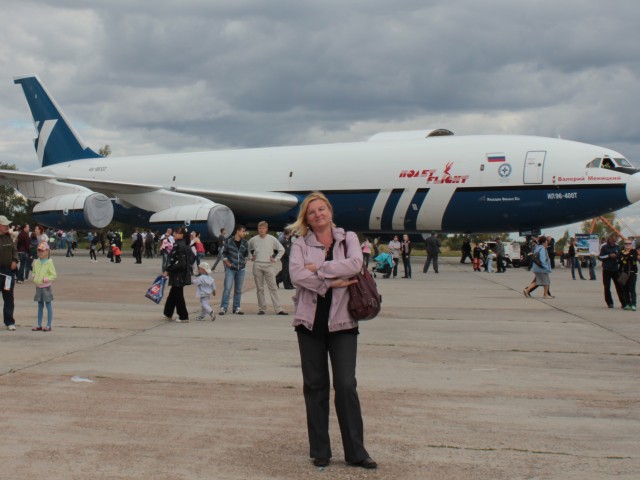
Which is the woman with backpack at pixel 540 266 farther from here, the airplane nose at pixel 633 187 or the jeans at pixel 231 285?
the airplane nose at pixel 633 187

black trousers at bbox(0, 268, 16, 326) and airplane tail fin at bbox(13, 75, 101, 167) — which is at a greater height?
airplane tail fin at bbox(13, 75, 101, 167)

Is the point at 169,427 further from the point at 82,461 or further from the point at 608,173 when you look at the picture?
the point at 608,173

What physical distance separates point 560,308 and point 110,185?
1982 cm

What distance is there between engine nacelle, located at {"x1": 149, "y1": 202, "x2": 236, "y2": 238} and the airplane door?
9898 millimetres

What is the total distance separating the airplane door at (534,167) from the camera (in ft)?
82.2

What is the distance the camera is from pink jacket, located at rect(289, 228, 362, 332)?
4863 mm

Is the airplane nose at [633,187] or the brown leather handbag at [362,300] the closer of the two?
the brown leather handbag at [362,300]

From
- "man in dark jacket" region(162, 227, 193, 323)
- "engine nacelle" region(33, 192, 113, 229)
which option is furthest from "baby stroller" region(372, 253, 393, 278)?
"man in dark jacket" region(162, 227, 193, 323)

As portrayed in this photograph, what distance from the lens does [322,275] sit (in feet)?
16.0

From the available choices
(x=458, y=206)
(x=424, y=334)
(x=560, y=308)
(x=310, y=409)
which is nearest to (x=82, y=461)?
(x=310, y=409)

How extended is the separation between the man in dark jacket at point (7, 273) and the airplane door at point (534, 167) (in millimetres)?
17775

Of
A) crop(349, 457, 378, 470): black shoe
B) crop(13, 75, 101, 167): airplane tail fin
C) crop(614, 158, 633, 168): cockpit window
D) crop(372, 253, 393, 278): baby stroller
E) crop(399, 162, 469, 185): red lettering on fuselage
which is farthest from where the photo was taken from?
crop(13, 75, 101, 167): airplane tail fin

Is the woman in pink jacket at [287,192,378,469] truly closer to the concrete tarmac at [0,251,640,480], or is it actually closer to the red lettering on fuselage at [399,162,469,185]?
the concrete tarmac at [0,251,640,480]

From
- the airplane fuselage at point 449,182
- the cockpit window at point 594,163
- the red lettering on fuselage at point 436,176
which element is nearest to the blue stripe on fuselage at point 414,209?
the airplane fuselage at point 449,182
